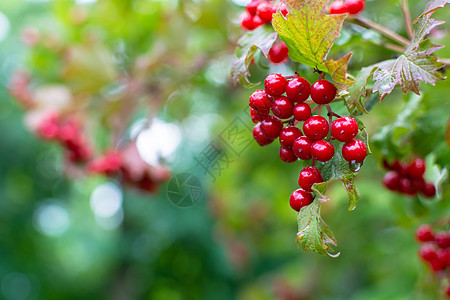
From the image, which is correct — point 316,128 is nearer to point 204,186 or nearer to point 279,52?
point 279,52

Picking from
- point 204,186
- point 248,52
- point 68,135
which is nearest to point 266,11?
point 248,52

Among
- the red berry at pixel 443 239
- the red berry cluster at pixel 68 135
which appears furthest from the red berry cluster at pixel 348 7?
the red berry cluster at pixel 68 135

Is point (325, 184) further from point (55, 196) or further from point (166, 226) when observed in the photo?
point (55, 196)

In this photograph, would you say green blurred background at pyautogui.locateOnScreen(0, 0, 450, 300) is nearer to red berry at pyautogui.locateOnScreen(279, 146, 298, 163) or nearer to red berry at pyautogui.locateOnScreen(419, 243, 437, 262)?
red berry at pyautogui.locateOnScreen(419, 243, 437, 262)

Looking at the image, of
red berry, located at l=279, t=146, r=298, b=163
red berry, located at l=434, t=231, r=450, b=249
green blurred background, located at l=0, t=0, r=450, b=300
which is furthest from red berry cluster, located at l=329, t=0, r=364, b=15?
red berry, located at l=434, t=231, r=450, b=249

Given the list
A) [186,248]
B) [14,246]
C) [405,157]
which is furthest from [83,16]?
[14,246]

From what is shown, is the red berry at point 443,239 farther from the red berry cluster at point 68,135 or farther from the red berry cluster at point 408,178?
the red berry cluster at point 68,135
